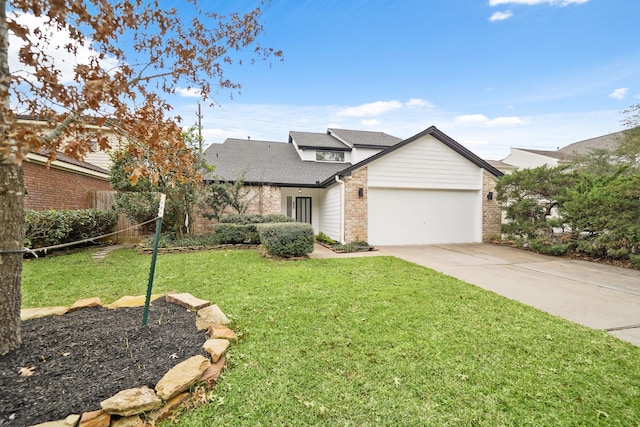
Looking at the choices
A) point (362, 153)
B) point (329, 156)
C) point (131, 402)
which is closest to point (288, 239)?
point (131, 402)

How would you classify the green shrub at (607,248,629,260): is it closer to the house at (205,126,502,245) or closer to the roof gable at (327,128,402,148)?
the house at (205,126,502,245)

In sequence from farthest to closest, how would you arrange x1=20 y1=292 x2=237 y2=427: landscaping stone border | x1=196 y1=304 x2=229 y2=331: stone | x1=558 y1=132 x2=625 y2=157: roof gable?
x1=558 y1=132 x2=625 y2=157: roof gable → x1=196 y1=304 x2=229 y2=331: stone → x1=20 y1=292 x2=237 y2=427: landscaping stone border

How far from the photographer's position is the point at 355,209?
10.5 meters

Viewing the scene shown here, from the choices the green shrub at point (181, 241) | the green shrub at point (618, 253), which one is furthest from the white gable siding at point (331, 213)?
the green shrub at point (618, 253)

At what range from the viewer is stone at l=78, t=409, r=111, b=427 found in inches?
67.8

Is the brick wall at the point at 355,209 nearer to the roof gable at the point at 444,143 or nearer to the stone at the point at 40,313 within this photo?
→ the roof gable at the point at 444,143

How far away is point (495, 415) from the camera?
2004 millimetres

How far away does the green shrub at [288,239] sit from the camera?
7637 mm

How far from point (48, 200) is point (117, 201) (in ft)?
6.88

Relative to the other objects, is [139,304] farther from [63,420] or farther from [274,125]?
[274,125]

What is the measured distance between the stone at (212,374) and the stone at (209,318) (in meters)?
0.75

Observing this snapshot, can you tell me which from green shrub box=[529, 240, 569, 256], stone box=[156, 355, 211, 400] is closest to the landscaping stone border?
stone box=[156, 355, 211, 400]

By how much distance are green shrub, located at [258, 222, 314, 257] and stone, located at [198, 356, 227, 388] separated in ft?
16.9

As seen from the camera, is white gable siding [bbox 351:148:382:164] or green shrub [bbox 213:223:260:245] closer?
green shrub [bbox 213:223:260:245]
